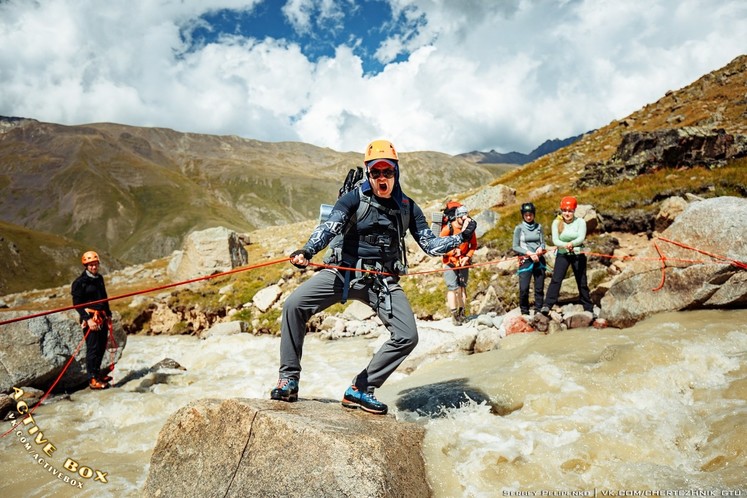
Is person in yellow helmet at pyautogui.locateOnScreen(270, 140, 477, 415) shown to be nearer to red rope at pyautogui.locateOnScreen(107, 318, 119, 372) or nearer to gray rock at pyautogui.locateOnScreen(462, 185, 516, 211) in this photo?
red rope at pyautogui.locateOnScreen(107, 318, 119, 372)

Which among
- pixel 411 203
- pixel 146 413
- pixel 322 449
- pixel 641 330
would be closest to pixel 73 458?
pixel 146 413

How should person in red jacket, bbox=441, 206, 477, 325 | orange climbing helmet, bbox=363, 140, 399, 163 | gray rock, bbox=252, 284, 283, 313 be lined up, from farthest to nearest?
gray rock, bbox=252, 284, 283, 313, person in red jacket, bbox=441, 206, 477, 325, orange climbing helmet, bbox=363, 140, 399, 163

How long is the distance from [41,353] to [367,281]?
11014 millimetres

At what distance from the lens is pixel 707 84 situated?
5019cm

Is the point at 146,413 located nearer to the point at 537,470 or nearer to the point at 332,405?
the point at 332,405

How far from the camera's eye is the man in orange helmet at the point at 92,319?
1251 cm

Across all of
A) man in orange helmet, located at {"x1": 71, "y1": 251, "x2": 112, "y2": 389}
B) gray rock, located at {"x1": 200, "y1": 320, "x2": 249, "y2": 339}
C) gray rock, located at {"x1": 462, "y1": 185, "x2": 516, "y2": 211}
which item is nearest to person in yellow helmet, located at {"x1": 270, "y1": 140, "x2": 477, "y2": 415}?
man in orange helmet, located at {"x1": 71, "y1": 251, "x2": 112, "y2": 389}

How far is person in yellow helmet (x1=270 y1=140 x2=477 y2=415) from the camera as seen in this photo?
20.4 feet

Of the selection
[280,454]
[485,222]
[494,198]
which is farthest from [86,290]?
[494,198]

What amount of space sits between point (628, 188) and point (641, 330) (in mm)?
14891

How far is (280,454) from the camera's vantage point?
486cm

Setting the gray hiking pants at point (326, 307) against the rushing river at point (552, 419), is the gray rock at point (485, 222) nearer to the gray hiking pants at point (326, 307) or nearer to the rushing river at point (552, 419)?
the rushing river at point (552, 419)

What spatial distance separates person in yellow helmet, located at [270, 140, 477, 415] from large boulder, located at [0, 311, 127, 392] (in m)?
9.37

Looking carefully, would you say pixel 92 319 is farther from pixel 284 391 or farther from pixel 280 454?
pixel 280 454
